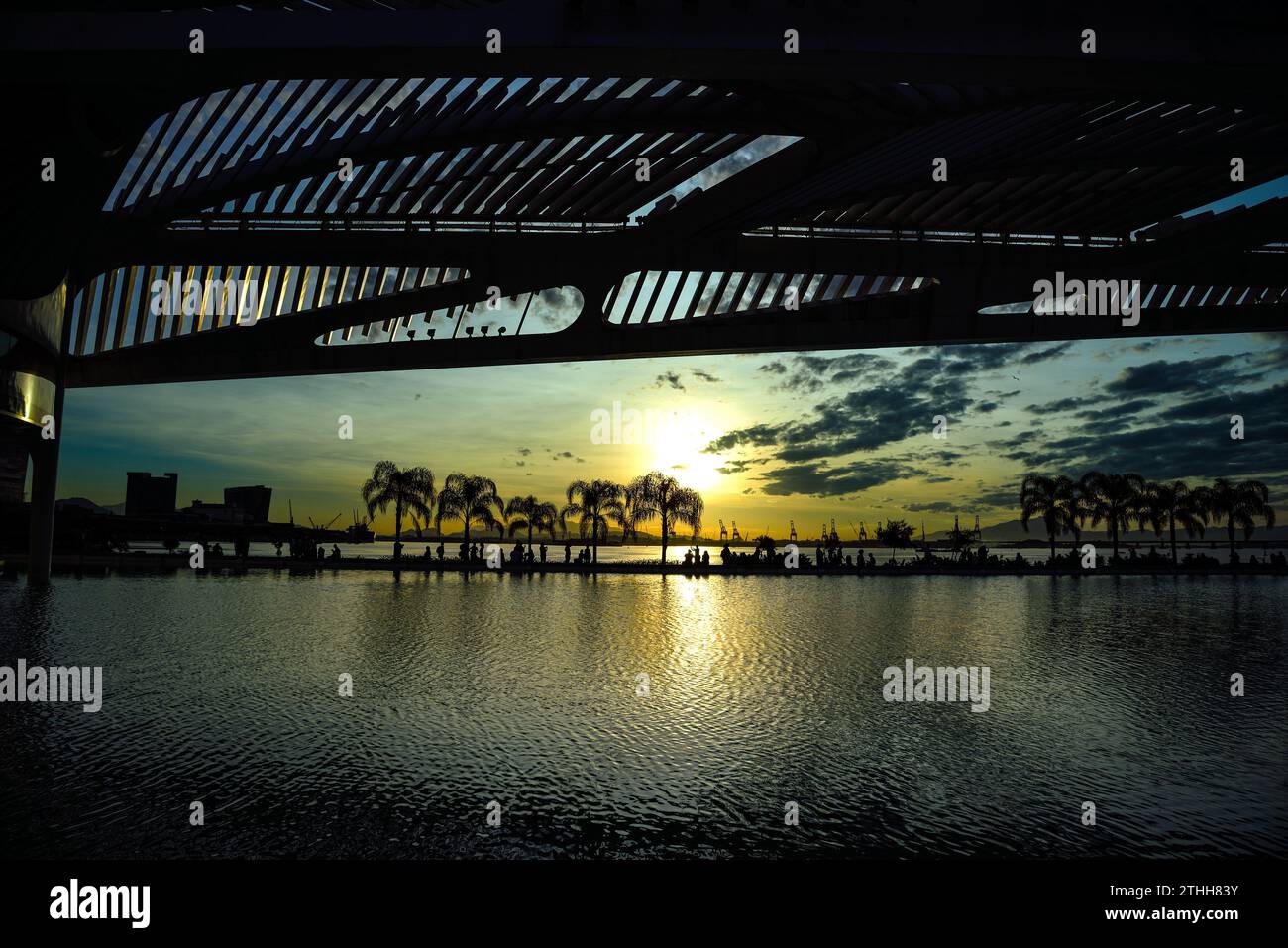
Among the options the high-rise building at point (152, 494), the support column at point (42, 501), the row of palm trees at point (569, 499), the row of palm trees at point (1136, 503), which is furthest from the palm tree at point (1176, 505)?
the high-rise building at point (152, 494)

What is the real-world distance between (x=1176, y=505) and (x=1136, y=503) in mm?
3908

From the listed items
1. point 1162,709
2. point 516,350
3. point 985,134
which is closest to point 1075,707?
point 1162,709

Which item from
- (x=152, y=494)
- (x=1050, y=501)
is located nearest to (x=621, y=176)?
(x=1050, y=501)

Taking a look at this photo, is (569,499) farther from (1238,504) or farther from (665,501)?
(1238,504)

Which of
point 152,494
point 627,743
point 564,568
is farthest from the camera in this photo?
point 152,494

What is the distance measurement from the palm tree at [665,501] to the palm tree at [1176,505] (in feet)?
114

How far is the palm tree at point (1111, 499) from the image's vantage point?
58.2 m

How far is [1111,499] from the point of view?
58406mm

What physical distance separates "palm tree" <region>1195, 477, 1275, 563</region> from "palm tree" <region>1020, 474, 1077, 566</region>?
11.8 metres

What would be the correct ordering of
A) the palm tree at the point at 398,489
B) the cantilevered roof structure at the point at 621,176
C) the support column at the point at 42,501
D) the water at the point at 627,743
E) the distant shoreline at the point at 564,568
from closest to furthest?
the water at the point at 627,743
the cantilevered roof structure at the point at 621,176
the support column at the point at 42,501
the distant shoreline at the point at 564,568
the palm tree at the point at 398,489

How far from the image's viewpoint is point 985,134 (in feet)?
46.9

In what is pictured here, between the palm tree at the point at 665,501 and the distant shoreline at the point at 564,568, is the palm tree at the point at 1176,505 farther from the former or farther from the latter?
the palm tree at the point at 665,501

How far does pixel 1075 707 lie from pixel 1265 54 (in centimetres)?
777
